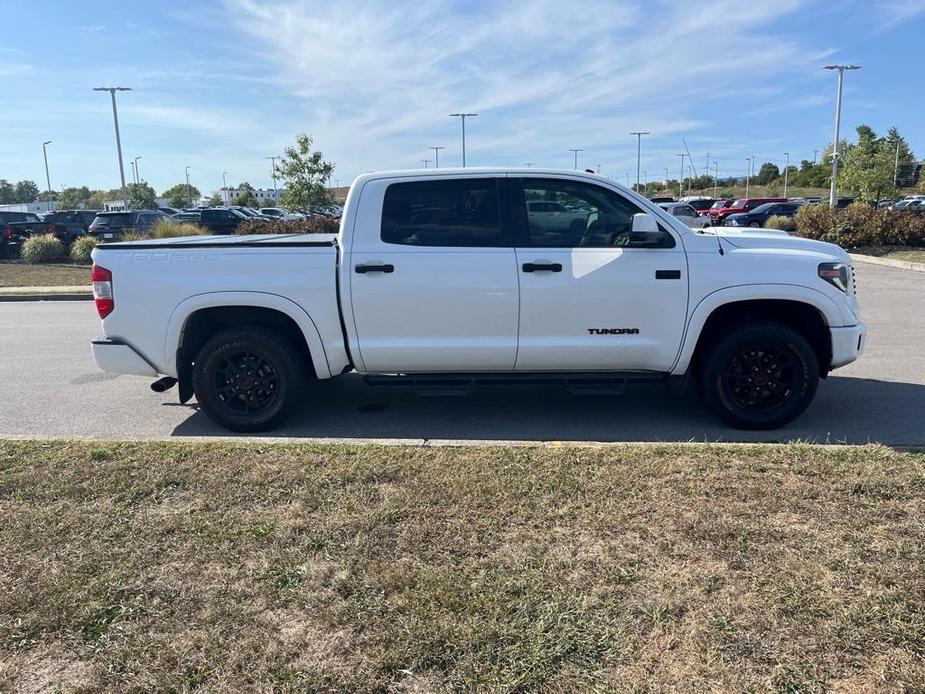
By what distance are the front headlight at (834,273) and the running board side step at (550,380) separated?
1327mm

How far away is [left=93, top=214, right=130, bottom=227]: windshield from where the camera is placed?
2472cm

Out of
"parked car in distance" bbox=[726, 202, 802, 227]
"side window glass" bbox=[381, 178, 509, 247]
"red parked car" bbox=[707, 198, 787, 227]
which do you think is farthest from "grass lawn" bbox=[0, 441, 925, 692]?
"red parked car" bbox=[707, 198, 787, 227]

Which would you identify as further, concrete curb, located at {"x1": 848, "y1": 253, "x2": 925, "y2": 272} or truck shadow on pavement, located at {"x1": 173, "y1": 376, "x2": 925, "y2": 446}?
concrete curb, located at {"x1": 848, "y1": 253, "x2": 925, "y2": 272}

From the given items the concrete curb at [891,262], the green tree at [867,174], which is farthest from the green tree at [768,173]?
the concrete curb at [891,262]

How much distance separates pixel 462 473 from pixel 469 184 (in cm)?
222

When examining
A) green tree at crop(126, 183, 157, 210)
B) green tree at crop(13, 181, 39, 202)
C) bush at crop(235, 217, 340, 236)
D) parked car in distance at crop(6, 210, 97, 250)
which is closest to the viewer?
bush at crop(235, 217, 340, 236)

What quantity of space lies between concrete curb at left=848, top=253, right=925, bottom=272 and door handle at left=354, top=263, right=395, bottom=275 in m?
16.1

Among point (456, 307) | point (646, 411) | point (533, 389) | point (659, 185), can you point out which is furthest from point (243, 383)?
point (659, 185)

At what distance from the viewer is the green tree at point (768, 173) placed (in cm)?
11888

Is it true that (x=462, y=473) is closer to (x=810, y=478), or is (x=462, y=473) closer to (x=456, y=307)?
(x=456, y=307)

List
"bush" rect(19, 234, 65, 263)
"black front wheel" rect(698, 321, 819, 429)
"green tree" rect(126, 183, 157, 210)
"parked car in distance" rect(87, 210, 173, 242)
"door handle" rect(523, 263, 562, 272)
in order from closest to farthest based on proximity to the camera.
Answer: "door handle" rect(523, 263, 562, 272) → "black front wheel" rect(698, 321, 819, 429) → "bush" rect(19, 234, 65, 263) → "parked car in distance" rect(87, 210, 173, 242) → "green tree" rect(126, 183, 157, 210)

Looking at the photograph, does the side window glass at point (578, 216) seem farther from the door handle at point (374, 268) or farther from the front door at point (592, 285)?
the door handle at point (374, 268)

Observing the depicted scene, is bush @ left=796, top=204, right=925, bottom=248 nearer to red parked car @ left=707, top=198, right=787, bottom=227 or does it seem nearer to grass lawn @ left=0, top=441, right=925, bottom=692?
red parked car @ left=707, top=198, right=787, bottom=227

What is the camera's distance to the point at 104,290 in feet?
17.6
